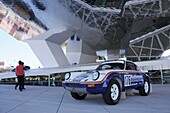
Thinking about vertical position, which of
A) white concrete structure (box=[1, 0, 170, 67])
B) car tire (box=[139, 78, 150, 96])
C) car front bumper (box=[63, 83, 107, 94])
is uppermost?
white concrete structure (box=[1, 0, 170, 67])

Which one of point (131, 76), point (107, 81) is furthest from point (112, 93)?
point (131, 76)

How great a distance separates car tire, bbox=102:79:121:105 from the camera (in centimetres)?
651

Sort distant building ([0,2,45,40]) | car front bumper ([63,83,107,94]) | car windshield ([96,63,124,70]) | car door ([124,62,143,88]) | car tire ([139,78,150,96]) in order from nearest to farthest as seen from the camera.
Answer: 1. car front bumper ([63,83,107,94])
2. car door ([124,62,143,88])
3. car windshield ([96,63,124,70])
4. car tire ([139,78,150,96])
5. distant building ([0,2,45,40])

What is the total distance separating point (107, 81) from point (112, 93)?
0.50 metres

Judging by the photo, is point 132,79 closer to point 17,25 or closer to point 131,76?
point 131,76

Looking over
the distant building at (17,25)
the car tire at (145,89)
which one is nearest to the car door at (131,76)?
the car tire at (145,89)

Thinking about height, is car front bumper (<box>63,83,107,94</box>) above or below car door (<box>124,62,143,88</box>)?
below

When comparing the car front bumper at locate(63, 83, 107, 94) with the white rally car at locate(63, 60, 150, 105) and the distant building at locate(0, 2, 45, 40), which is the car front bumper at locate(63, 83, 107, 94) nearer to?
the white rally car at locate(63, 60, 150, 105)

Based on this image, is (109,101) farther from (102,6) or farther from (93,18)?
(93,18)

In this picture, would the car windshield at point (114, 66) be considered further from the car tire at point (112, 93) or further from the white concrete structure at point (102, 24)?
the white concrete structure at point (102, 24)

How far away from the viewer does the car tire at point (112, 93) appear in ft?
21.4

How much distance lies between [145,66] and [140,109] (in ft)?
33.0

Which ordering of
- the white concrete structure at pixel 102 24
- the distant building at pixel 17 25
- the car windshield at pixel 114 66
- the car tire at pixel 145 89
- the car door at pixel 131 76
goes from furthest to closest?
the distant building at pixel 17 25 < the white concrete structure at pixel 102 24 < the car tire at pixel 145 89 < the car windshield at pixel 114 66 < the car door at pixel 131 76

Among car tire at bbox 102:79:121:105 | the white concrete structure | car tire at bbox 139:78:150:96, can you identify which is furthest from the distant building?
car tire at bbox 102:79:121:105
